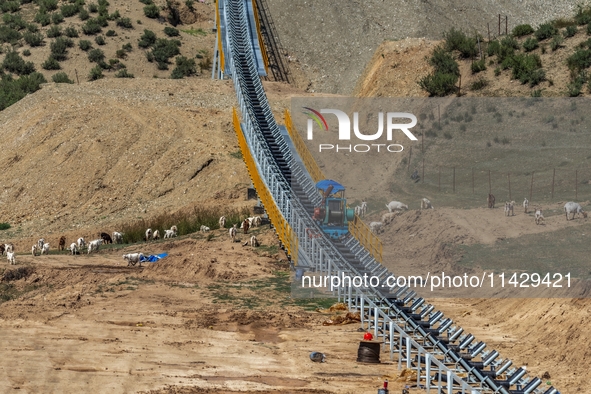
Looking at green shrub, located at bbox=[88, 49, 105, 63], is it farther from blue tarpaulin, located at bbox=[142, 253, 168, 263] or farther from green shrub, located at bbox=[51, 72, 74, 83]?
blue tarpaulin, located at bbox=[142, 253, 168, 263]

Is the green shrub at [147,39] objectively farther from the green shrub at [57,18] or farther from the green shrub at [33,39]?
the green shrub at [33,39]

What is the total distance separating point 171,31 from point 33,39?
11179 millimetres

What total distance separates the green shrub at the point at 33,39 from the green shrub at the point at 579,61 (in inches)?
1773

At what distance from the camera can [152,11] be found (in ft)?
313

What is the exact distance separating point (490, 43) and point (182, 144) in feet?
67.5

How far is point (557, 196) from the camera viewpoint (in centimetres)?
4978

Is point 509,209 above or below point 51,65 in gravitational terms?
below

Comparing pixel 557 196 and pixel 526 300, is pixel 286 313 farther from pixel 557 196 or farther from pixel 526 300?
pixel 557 196

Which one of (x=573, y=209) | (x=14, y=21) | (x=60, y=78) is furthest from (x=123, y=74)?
(x=573, y=209)

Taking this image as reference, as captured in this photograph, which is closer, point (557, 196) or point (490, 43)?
point (557, 196)

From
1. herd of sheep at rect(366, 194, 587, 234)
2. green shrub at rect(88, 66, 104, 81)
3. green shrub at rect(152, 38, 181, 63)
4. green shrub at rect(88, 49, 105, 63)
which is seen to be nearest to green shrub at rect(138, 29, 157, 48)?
green shrub at rect(152, 38, 181, 63)

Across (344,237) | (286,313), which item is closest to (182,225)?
(344,237)

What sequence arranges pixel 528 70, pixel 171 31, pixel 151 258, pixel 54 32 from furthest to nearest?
pixel 171 31 < pixel 54 32 < pixel 528 70 < pixel 151 258

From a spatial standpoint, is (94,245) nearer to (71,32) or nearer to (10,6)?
(71,32)
